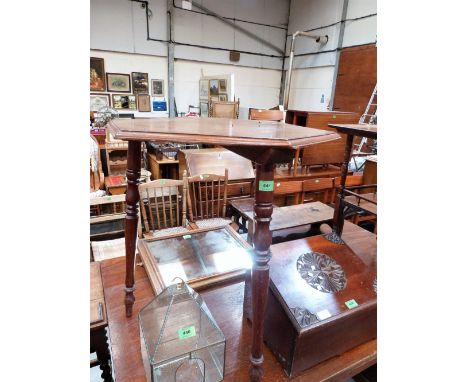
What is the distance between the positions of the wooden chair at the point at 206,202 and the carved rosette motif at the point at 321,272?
1152 millimetres

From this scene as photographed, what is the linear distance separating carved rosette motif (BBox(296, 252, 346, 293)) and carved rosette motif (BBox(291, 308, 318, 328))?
0.12 meters

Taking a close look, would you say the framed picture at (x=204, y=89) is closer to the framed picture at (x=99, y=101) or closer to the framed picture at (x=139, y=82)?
the framed picture at (x=139, y=82)

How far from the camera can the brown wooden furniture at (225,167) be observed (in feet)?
8.00

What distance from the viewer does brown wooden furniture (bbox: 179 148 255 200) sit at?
2.44m

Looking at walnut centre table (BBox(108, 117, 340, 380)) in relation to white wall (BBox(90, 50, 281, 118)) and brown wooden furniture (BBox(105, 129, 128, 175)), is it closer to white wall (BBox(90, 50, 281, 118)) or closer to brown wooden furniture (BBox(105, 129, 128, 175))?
brown wooden furniture (BBox(105, 129, 128, 175))

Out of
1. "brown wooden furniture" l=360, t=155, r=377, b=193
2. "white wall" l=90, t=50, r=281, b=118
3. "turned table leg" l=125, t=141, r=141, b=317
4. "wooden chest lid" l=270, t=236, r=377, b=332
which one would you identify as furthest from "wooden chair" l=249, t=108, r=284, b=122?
"white wall" l=90, t=50, r=281, b=118

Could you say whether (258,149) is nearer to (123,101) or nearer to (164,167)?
(164,167)

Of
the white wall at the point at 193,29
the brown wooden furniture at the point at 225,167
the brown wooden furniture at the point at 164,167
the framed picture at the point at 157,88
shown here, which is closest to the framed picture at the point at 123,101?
the framed picture at the point at 157,88

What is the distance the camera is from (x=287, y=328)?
0.83 meters

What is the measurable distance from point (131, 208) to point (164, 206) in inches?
42.6

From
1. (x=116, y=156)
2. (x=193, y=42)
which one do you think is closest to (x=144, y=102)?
(x=193, y=42)
